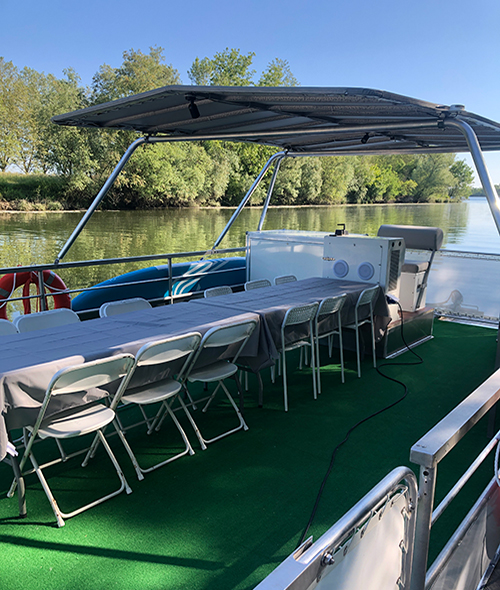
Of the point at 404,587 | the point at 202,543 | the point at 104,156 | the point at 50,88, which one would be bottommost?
the point at 202,543

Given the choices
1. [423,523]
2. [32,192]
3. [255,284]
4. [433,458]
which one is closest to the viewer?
[433,458]

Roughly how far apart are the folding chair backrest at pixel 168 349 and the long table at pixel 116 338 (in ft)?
0.42

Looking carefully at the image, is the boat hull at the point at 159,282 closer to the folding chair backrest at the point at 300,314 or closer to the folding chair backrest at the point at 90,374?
the folding chair backrest at the point at 300,314

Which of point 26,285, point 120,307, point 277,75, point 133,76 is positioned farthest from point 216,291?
point 277,75

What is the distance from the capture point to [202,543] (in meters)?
2.39

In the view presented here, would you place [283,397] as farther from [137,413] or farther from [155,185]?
[155,185]

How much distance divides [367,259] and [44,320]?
10.9 ft

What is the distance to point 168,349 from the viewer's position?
9.77ft

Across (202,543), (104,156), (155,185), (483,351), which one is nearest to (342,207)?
(155,185)

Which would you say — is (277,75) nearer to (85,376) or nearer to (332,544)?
(85,376)

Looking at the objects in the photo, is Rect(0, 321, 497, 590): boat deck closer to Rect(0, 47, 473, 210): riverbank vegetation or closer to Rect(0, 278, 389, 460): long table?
Rect(0, 278, 389, 460): long table

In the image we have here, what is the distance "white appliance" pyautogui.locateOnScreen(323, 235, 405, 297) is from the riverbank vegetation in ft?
83.7

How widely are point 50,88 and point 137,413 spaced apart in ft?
111

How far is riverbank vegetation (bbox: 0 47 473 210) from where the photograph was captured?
93.2 feet
